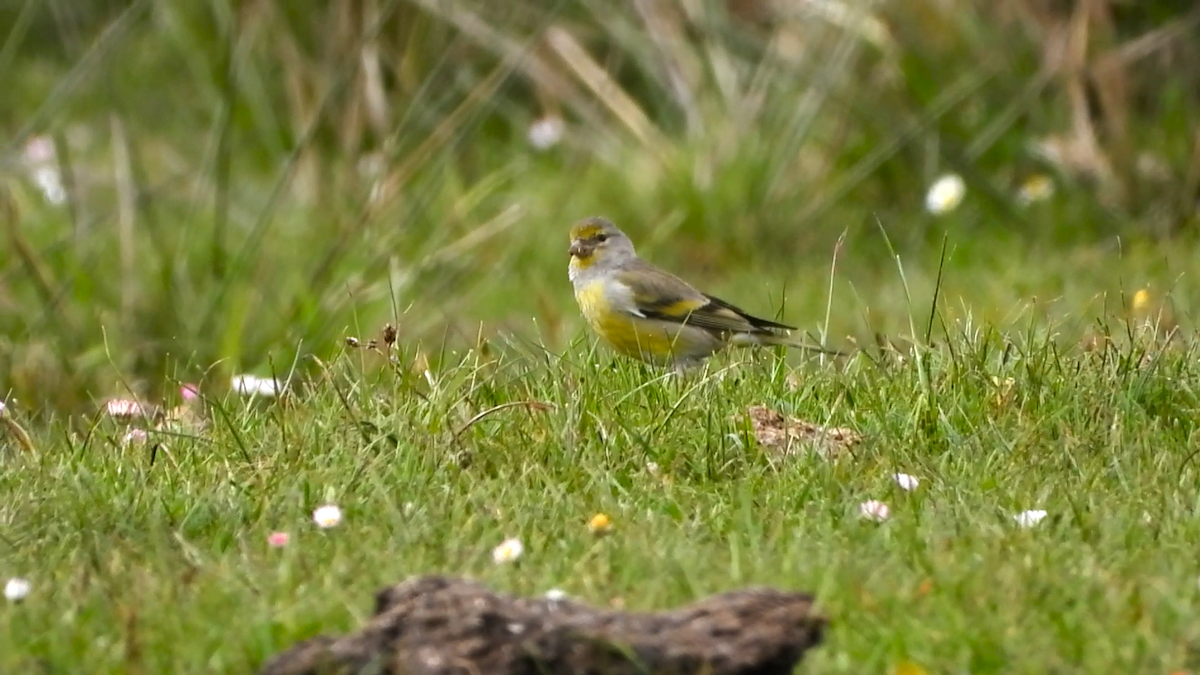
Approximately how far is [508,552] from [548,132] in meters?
7.72

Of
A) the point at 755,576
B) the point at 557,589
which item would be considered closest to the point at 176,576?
the point at 557,589

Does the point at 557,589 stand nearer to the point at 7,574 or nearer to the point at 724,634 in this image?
the point at 724,634

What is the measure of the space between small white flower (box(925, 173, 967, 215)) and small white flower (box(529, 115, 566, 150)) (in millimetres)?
2552

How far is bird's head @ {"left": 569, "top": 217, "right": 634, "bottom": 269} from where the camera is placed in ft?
24.0

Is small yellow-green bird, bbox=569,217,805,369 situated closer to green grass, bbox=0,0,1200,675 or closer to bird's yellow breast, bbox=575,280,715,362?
bird's yellow breast, bbox=575,280,715,362

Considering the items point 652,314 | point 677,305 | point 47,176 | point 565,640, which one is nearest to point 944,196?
point 677,305

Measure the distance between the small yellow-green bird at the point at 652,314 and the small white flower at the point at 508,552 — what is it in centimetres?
237

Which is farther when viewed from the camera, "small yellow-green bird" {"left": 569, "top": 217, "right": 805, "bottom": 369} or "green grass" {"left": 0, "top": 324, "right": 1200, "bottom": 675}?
"small yellow-green bird" {"left": 569, "top": 217, "right": 805, "bottom": 369}

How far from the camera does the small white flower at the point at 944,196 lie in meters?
9.63

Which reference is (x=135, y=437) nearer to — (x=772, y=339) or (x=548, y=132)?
(x=772, y=339)

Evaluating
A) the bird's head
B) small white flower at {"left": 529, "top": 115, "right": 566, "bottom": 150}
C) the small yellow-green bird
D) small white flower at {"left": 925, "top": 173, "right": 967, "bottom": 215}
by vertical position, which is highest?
small white flower at {"left": 529, "top": 115, "right": 566, "bottom": 150}

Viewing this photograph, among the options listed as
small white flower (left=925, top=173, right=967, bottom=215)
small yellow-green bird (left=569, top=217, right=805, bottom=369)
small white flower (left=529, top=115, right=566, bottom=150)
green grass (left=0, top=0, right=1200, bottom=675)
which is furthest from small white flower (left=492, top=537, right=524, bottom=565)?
small white flower (left=529, top=115, right=566, bottom=150)

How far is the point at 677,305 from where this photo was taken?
7.05m

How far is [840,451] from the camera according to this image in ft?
15.2
